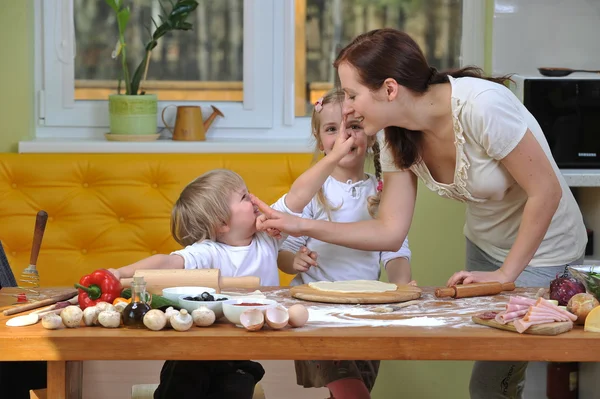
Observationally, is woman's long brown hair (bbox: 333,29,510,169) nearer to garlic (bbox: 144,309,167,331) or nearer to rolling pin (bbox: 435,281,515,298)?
rolling pin (bbox: 435,281,515,298)

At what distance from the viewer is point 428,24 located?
3.73 meters

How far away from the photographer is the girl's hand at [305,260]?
231 cm

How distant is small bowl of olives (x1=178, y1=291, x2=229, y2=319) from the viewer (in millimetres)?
1734

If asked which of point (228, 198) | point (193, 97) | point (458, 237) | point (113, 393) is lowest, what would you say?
point (113, 393)

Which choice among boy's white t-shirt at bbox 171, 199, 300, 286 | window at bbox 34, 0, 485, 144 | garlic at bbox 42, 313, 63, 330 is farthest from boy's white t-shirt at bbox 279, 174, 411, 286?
window at bbox 34, 0, 485, 144

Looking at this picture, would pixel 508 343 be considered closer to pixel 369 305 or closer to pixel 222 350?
pixel 369 305

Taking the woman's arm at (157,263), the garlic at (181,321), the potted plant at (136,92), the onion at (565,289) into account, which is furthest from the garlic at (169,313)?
the potted plant at (136,92)

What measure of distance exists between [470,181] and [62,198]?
1644mm

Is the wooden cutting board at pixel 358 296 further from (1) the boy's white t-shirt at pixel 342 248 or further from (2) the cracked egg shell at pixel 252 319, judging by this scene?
(1) the boy's white t-shirt at pixel 342 248

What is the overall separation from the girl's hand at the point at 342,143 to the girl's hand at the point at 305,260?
25cm

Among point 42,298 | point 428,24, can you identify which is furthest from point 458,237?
point 42,298

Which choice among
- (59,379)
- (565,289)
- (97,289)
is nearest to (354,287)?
(565,289)

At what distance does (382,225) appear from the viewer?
2.30 meters

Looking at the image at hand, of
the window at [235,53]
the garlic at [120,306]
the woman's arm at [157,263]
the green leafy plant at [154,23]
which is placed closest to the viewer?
the garlic at [120,306]
